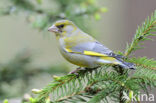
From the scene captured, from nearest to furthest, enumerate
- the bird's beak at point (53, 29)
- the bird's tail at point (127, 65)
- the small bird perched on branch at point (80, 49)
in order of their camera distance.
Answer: the bird's tail at point (127, 65) < the small bird perched on branch at point (80, 49) < the bird's beak at point (53, 29)

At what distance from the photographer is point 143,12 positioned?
12.4ft

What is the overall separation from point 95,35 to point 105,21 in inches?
139

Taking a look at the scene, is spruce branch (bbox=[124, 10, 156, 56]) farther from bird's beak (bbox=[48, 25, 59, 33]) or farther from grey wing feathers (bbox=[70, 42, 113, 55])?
bird's beak (bbox=[48, 25, 59, 33])

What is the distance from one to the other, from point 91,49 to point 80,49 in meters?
0.07

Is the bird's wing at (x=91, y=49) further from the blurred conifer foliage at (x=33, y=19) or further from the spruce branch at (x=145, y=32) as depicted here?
the blurred conifer foliage at (x=33, y=19)

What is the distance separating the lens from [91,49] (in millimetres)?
1275

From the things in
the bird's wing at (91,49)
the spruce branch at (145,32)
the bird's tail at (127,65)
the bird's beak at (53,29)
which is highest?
the bird's beak at (53,29)

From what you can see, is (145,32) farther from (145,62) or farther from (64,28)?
(64,28)

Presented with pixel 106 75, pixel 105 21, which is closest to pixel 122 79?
pixel 106 75

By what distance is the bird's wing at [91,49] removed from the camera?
1249 millimetres

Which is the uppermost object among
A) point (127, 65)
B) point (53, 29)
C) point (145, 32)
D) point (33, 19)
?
point (33, 19)

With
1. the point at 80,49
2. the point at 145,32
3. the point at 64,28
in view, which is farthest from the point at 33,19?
the point at 145,32

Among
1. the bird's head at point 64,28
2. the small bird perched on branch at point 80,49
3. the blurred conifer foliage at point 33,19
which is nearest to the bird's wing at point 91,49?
the small bird perched on branch at point 80,49

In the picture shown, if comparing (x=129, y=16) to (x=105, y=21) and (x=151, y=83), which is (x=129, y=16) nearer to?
(x=105, y=21)
